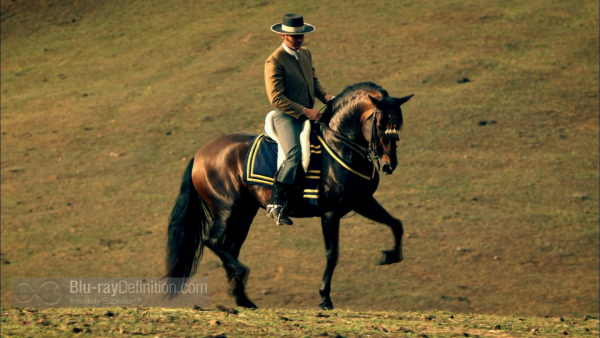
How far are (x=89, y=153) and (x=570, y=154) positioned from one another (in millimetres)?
11099

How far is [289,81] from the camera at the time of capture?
27.0ft

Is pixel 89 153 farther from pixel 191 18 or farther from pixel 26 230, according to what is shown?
pixel 191 18

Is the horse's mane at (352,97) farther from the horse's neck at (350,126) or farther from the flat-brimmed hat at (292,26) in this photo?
the flat-brimmed hat at (292,26)

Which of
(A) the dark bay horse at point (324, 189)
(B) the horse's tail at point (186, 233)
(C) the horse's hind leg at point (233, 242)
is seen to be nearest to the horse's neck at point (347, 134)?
(A) the dark bay horse at point (324, 189)

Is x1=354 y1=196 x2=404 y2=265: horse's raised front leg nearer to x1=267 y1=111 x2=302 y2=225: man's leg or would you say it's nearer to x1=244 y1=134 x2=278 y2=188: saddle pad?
x1=267 y1=111 x2=302 y2=225: man's leg

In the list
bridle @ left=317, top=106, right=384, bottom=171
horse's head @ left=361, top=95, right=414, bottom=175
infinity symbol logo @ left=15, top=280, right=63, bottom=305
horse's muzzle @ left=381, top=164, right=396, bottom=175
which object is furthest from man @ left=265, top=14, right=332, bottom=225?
infinity symbol logo @ left=15, top=280, right=63, bottom=305

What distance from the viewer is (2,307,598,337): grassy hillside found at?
6.42m

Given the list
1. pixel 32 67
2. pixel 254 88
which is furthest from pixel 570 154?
pixel 32 67

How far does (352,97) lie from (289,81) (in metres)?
0.73

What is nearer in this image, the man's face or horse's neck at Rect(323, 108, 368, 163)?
horse's neck at Rect(323, 108, 368, 163)

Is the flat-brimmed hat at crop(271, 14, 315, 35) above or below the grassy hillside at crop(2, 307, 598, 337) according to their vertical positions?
above

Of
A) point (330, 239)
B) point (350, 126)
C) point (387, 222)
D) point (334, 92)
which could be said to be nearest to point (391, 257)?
point (387, 222)

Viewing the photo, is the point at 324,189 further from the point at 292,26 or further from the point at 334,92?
the point at 334,92

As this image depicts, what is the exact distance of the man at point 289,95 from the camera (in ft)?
26.2
